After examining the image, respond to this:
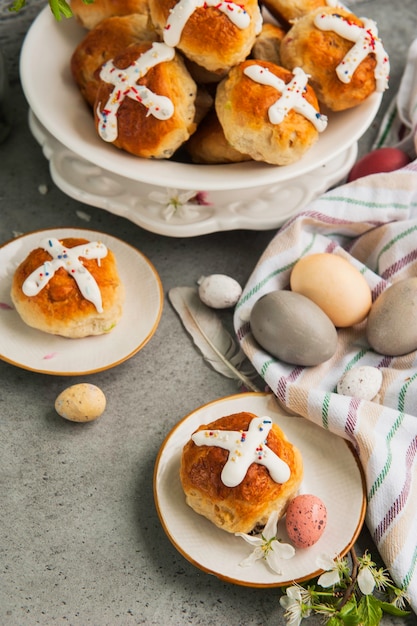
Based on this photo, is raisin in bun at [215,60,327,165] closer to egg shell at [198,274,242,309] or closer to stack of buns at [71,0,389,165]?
stack of buns at [71,0,389,165]

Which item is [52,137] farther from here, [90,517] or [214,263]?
[90,517]

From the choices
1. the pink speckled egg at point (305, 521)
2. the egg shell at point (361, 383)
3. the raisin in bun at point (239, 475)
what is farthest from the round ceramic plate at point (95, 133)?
the pink speckled egg at point (305, 521)

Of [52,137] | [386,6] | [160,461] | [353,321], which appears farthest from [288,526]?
[386,6]

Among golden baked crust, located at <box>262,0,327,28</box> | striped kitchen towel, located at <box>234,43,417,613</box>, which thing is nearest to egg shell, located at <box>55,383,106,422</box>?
striped kitchen towel, located at <box>234,43,417,613</box>

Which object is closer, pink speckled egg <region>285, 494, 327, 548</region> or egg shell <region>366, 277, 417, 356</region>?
pink speckled egg <region>285, 494, 327, 548</region>

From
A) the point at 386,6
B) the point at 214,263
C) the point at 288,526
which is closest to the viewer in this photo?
the point at 288,526

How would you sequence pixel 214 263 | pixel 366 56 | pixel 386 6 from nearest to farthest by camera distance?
pixel 366 56, pixel 214 263, pixel 386 6

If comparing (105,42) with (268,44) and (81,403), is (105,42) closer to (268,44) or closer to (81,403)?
(268,44)

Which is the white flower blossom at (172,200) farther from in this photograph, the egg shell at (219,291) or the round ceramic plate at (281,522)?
the round ceramic plate at (281,522)
